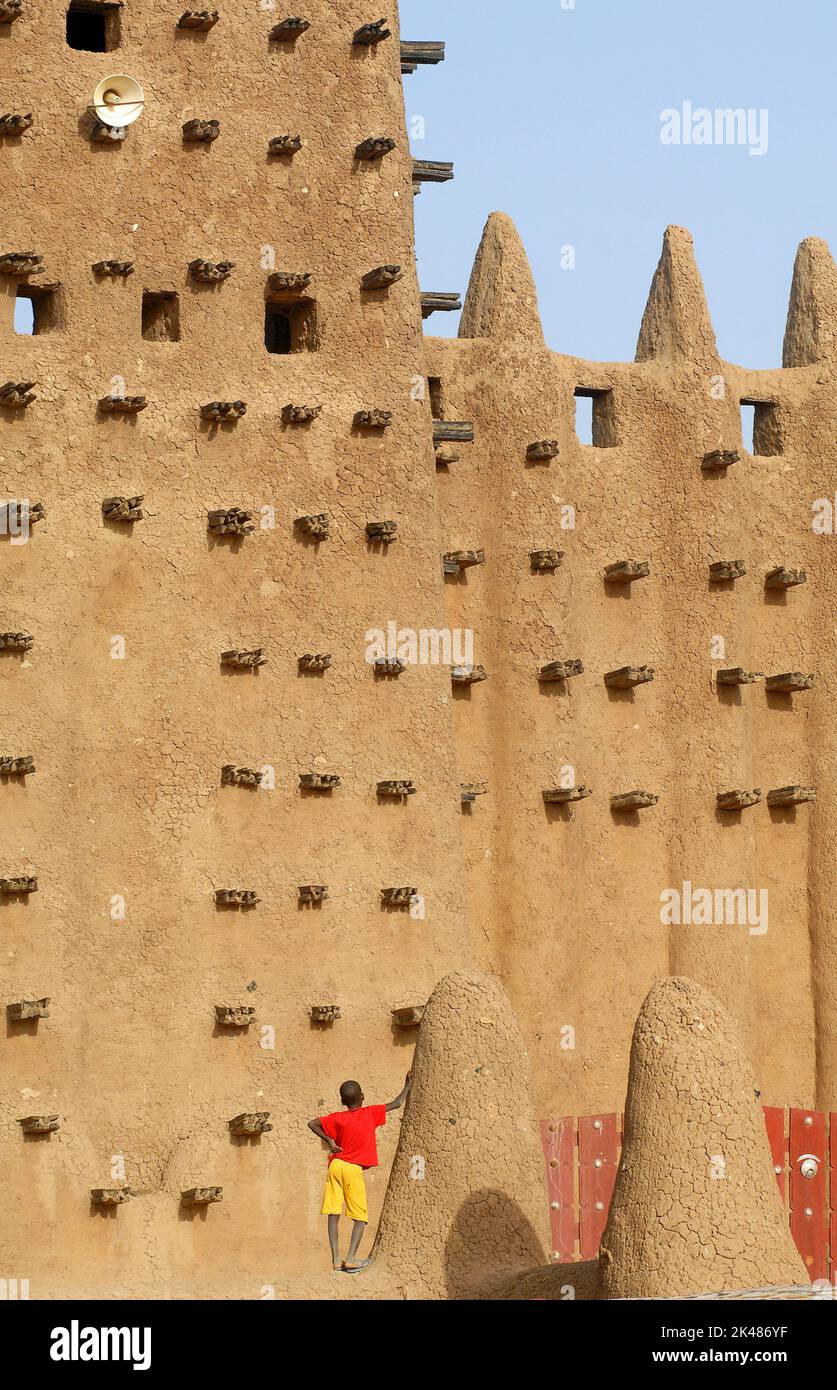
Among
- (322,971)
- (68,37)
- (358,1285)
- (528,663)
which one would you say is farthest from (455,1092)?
(68,37)

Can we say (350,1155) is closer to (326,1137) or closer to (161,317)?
(326,1137)

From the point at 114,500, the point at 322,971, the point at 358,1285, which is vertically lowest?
the point at 358,1285

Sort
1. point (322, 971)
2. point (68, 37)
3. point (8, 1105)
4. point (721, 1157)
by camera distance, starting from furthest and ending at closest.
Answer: point (68, 37) → point (322, 971) → point (8, 1105) → point (721, 1157)

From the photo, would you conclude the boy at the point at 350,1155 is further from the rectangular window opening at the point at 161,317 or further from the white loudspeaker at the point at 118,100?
the white loudspeaker at the point at 118,100

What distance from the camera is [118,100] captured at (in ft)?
56.2

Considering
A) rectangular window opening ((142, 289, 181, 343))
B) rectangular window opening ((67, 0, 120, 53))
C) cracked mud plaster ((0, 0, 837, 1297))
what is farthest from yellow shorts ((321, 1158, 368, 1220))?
rectangular window opening ((67, 0, 120, 53))

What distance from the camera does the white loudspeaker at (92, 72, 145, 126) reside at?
17.1 m

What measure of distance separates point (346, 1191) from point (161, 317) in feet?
21.5

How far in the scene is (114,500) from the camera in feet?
54.7

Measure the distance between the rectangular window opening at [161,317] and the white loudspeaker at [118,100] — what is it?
1178 mm

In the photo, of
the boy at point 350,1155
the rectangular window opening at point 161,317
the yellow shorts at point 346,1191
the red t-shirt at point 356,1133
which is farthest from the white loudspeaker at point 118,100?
the yellow shorts at point 346,1191

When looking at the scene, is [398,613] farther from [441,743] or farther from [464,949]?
[464,949]

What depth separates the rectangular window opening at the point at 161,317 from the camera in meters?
17.3

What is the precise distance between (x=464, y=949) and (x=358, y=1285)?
4364mm
